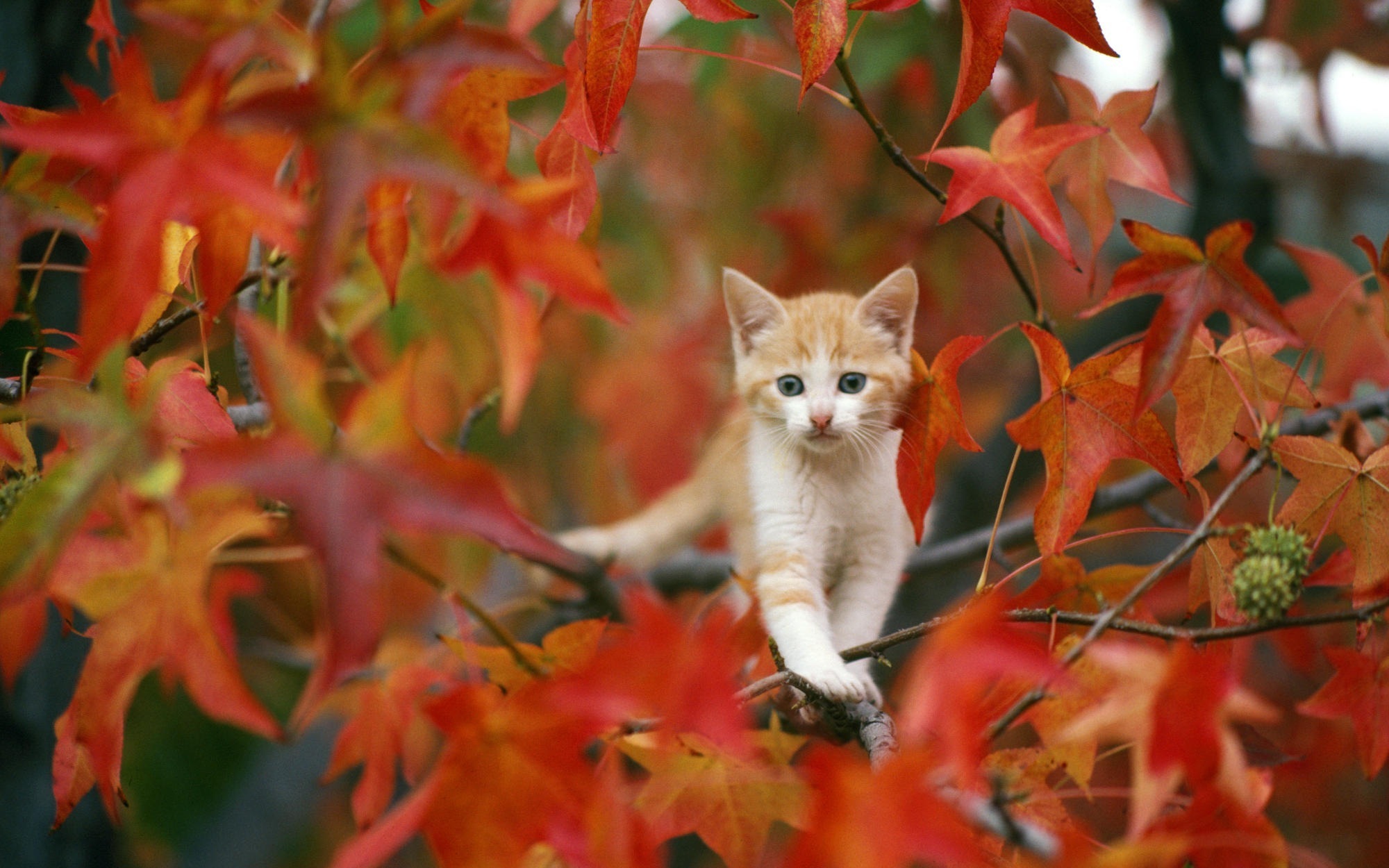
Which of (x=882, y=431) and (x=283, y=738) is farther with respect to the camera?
(x=882, y=431)

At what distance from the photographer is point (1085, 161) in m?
1.44

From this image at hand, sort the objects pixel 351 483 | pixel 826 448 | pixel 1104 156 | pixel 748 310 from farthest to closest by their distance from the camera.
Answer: pixel 748 310 → pixel 826 448 → pixel 1104 156 → pixel 351 483

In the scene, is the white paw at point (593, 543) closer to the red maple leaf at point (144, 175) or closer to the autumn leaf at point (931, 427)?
the autumn leaf at point (931, 427)

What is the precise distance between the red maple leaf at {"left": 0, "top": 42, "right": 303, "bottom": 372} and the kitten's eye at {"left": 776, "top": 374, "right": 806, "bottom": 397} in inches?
46.5

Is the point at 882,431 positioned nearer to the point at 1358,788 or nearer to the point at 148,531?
the point at 148,531

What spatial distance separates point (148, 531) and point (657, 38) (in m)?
2.21

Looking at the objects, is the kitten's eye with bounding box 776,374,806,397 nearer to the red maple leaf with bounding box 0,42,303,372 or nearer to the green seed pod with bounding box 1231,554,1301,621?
the green seed pod with bounding box 1231,554,1301,621

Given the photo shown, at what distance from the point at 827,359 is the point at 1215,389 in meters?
0.75

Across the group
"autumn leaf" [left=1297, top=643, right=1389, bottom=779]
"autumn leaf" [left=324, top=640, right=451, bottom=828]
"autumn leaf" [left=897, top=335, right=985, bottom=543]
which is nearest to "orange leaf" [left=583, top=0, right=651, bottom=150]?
"autumn leaf" [left=897, top=335, right=985, bottom=543]

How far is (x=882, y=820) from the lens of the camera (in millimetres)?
711

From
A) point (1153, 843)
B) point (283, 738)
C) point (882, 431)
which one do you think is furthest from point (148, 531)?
point (882, 431)

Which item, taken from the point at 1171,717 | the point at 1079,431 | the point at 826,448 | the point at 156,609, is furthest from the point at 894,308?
the point at 156,609

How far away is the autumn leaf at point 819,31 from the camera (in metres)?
1.10

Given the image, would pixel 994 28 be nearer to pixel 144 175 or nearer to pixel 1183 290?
pixel 1183 290
